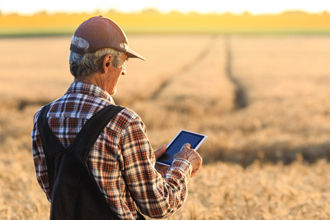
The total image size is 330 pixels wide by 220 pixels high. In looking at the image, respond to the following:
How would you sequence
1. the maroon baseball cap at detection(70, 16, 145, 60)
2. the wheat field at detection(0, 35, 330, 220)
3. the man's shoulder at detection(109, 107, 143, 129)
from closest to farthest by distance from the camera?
the man's shoulder at detection(109, 107, 143, 129), the maroon baseball cap at detection(70, 16, 145, 60), the wheat field at detection(0, 35, 330, 220)

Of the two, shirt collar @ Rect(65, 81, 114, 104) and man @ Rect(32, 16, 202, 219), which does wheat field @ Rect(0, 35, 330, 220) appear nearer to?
man @ Rect(32, 16, 202, 219)

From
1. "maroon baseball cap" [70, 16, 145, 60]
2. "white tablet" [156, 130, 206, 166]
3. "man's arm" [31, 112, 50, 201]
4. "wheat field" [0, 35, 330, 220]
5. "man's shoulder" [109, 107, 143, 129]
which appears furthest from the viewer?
"wheat field" [0, 35, 330, 220]

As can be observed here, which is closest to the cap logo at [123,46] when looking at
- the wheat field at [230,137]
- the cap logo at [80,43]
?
the cap logo at [80,43]

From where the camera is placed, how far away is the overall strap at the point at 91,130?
2.05 metres

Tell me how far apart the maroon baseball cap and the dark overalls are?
0.33m

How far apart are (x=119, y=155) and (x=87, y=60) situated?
1.72ft

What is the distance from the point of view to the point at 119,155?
2074mm

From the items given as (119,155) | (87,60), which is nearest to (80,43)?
(87,60)

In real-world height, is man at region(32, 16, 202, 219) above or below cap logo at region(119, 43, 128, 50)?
below

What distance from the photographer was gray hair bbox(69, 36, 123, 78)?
2.18 metres

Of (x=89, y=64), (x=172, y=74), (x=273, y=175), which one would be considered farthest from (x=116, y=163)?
(x=172, y=74)

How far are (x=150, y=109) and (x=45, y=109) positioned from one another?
34.4 feet

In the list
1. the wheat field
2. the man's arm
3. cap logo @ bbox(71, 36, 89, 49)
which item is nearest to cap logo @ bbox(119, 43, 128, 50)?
cap logo @ bbox(71, 36, 89, 49)

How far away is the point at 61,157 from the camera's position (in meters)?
2.17
